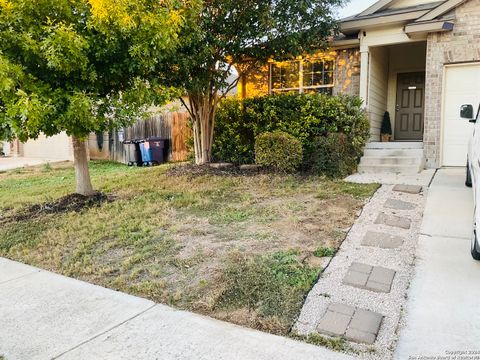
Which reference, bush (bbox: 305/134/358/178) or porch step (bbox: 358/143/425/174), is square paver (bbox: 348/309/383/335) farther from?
porch step (bbox: 358/143/425/174)

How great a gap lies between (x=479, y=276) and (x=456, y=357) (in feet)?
4.80

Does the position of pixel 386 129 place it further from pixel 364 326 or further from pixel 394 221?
pixel 364 326

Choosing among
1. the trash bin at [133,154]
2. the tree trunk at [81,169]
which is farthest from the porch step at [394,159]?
the trash bin at [133,154]

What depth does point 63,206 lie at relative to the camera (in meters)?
7.28

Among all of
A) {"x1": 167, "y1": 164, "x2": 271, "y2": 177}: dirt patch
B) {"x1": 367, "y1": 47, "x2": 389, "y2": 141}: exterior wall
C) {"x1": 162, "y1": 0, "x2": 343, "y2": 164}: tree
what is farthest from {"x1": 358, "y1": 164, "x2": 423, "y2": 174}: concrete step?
{"x1": 162, "y1": 0, "x2": 343, "y2": 164}: tree

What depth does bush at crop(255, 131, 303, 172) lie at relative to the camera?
8625mm

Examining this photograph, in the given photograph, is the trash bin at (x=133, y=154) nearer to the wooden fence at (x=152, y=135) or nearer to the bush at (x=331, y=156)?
the wooden fence at (x=152, y=135)

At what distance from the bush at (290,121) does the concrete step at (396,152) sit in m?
0.37

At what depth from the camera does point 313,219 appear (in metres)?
5.70

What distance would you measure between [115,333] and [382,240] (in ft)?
10.6

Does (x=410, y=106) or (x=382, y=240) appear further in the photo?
(x=410, y=106)

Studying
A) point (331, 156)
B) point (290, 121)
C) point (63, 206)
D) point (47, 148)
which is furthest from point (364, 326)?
point (47, 148)

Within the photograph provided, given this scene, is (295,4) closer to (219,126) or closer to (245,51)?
(245,51)

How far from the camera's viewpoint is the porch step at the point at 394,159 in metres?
9.05
